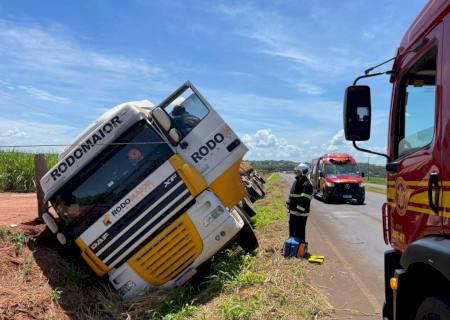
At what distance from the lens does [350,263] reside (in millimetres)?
8141

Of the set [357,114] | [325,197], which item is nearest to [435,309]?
[357,114]

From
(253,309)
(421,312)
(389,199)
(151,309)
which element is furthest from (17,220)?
(421,312)

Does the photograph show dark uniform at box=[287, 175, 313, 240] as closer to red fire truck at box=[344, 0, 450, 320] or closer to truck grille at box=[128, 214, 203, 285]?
truck grille at box=[128, 214, 203, 285]

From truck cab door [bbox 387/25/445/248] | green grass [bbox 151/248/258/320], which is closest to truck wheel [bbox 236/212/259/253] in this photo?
green grass [bbox 151/248/258/320]

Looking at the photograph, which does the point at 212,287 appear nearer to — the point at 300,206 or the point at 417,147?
the point at 300,206

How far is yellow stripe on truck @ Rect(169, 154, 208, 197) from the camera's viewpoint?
6426 mm

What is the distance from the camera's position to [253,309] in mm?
5164

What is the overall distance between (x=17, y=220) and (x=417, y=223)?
7899 mm

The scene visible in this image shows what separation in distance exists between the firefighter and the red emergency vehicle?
1257 centimetres

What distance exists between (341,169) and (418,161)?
63.5 ft

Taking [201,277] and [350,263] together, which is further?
[350,263]

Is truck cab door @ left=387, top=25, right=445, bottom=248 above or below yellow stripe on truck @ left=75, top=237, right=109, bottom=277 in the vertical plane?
above

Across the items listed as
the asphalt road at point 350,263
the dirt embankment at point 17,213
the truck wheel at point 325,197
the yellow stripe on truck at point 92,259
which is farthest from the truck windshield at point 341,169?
the yellow stripe on truck at point 92,259

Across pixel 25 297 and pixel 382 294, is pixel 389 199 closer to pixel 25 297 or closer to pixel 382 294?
pixel 382 294
